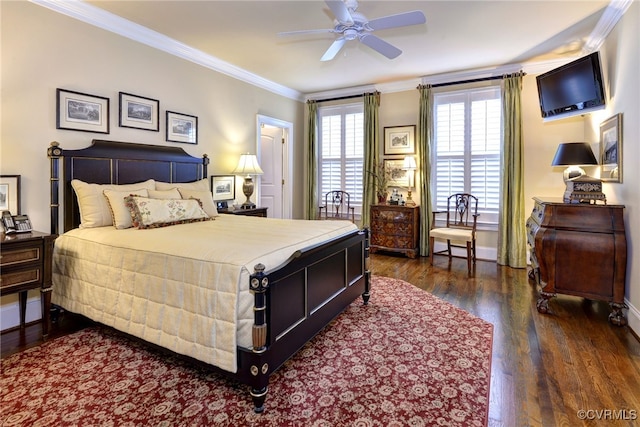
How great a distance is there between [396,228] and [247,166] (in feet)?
8.35

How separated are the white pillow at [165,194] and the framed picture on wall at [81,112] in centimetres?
85

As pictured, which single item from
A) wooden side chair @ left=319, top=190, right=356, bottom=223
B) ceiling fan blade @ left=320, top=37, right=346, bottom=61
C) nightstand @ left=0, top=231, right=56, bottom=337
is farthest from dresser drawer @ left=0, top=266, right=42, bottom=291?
wooden side chair @ left=319, top=190, right=356, bottom=223

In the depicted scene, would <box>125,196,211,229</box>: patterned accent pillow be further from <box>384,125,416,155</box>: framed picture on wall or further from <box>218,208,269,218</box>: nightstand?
→ <box>384,125,416,155</box>: framed picture on wall

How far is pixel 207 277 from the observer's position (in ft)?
6.23

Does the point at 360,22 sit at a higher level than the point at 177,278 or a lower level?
higher

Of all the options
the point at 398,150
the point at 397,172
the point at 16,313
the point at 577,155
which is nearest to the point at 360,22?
the point at 577,155

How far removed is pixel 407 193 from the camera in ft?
18.6

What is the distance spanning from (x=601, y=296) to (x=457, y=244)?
2413mm

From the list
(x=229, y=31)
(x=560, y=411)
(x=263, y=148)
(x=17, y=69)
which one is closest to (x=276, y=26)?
(x=229, y=31)

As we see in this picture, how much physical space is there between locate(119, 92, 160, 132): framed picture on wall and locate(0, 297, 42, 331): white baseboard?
1902 mm

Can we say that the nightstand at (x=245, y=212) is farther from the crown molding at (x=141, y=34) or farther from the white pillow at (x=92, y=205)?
the crown molding at (x=141, y=34)

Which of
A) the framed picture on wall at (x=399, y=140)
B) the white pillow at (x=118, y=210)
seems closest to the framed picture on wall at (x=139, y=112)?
the white pillow at (x=118, y=210)

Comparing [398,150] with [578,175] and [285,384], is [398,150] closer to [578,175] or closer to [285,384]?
[578,175]

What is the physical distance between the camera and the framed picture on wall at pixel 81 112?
10.0 ft
